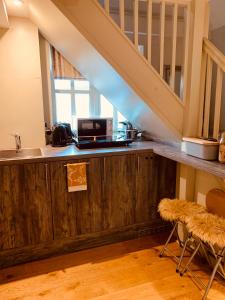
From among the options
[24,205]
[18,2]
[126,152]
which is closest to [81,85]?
[18,2]

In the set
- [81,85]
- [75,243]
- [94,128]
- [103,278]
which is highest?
[81,85]

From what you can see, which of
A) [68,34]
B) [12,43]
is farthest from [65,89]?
[68,34]

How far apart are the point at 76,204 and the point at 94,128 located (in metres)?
0.80

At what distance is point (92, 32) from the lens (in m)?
1.76

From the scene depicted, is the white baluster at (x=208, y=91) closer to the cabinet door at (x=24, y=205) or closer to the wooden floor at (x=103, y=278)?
the wooden floor at (x=103, y=278)

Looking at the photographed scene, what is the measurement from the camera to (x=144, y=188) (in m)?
2.35

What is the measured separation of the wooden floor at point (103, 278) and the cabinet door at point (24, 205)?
271 mm

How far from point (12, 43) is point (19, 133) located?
Result: 93 cm

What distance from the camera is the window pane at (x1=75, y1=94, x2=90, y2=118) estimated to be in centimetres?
293

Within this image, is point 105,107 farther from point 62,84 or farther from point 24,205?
point 24,205

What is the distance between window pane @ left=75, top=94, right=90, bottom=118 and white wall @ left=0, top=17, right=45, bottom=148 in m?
0.54

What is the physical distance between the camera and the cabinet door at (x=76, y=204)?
2039mm

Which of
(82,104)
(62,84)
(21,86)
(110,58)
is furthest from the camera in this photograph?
(82,104)

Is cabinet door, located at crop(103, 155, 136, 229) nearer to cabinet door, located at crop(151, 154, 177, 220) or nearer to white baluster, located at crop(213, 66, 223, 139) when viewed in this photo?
cabinet door, located at crop(151, 154, 177, 220)
